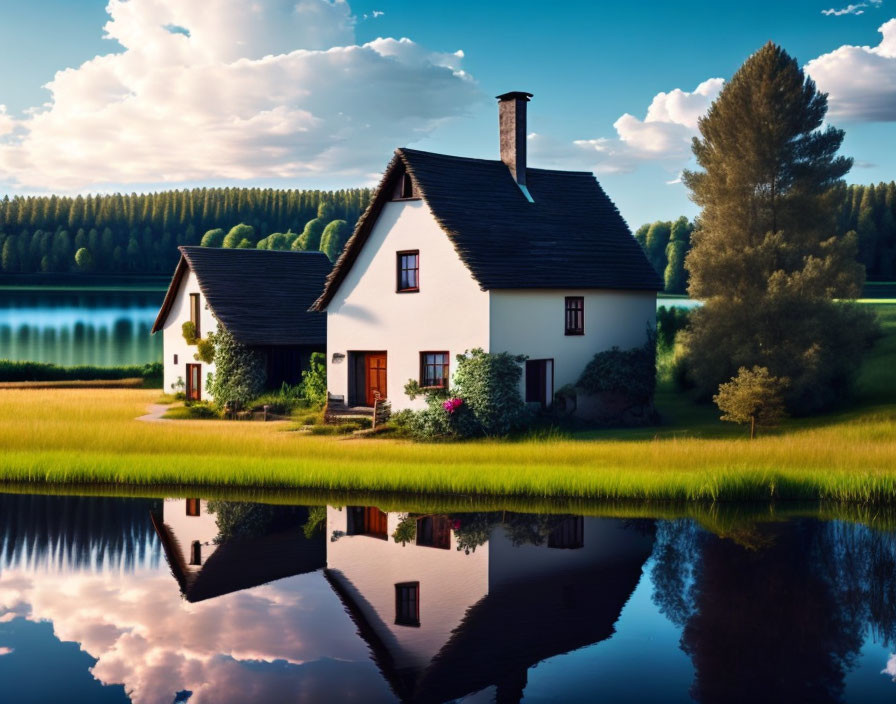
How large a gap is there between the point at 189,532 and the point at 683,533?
9436 millimetres

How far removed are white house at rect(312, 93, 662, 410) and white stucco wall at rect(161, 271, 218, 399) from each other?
8.74 meters

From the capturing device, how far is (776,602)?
14.3 m

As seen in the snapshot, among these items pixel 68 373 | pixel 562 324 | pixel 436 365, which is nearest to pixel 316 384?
pixel 436 365

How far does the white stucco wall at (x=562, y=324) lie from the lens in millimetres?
32938

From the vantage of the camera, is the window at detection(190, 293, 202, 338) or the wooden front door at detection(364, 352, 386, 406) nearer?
the wooden front door at detection(364, 352, 386, 406)

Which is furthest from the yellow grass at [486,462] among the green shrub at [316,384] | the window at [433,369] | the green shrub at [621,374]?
Result: the green shrub at [316,384]

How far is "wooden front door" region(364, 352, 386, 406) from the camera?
3503 cm

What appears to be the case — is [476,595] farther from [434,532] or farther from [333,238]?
[333,238]

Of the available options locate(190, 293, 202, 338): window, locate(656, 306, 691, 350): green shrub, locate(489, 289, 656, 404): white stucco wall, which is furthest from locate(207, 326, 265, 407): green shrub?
locate(656, 306, 691, 350): green shrub

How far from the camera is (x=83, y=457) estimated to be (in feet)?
84.4

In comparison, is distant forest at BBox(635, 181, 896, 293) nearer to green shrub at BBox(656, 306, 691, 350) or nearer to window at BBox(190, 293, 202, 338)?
green shrub at BBox(656, 306, 691, 350)

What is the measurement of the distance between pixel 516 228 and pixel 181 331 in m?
17.6

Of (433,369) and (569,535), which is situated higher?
(433,369)

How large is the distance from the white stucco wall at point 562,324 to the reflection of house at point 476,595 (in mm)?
13467
